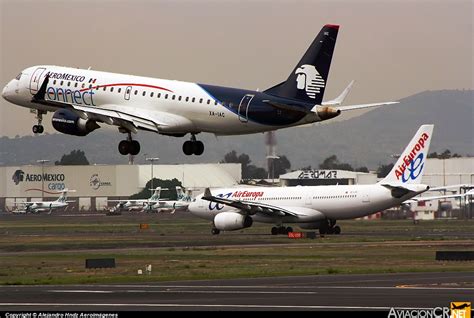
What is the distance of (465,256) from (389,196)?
46.7 meters

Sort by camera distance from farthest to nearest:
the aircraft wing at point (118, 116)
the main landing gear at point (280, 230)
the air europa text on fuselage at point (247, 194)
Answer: the air europa text on fuselage at point (247, 194), the main landing gear at point (280, 230), the aircraft wing at point (118, 116)

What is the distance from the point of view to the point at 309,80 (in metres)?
77.4

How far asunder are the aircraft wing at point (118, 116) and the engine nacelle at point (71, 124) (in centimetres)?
35

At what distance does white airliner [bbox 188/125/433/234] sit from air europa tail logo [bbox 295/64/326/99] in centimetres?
6436

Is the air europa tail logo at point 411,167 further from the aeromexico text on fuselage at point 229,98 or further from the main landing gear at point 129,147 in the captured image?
the main landing gear at point 129,147

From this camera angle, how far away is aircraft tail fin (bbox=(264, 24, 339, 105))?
76.9m

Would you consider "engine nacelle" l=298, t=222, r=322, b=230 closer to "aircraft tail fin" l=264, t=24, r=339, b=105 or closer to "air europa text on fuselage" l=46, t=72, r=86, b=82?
"air europa text on fuselage" l=46, t=72, r=86, b=82

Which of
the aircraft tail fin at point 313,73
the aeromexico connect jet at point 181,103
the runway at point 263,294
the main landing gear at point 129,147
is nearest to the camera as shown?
the runway at point 263,294

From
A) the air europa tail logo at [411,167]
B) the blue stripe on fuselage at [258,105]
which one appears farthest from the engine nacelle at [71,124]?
the air europa tail logo at [411,167]

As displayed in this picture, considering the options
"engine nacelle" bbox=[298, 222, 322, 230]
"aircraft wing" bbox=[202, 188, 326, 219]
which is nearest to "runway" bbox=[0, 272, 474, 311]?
"aircraft wing" bbox=[202, 188, 326, 219]

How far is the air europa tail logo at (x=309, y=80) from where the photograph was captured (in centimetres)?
7694

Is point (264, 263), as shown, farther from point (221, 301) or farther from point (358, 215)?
point (358, 215)

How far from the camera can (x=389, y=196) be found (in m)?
142

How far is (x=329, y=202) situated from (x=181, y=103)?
65803mm
